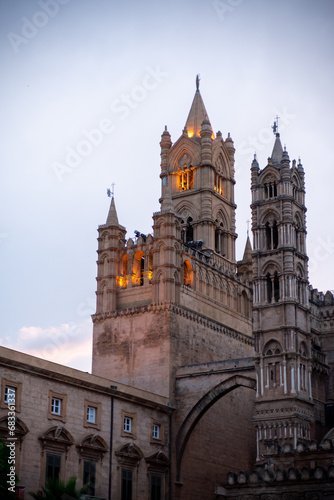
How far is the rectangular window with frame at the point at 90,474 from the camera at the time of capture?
4973cm

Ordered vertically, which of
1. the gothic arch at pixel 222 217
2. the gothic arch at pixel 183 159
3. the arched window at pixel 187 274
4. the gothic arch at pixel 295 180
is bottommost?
the arched window at pixel 187 274

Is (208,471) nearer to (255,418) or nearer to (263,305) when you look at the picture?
(255,418)

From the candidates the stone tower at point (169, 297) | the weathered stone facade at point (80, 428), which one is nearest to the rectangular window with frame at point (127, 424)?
the weathered stone facade at point (80, 428)

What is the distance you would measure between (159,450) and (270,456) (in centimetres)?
959

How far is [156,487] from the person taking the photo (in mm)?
57094

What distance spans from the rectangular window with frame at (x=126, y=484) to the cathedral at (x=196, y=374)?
4.8 inches

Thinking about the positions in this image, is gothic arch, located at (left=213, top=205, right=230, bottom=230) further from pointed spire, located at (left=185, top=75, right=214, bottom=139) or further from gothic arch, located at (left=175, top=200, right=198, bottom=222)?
pointed spire, located at (left=185, top=75, right=214, bottom=139)

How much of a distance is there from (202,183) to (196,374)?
2304 centimetres

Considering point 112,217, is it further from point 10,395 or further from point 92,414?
point 10,395

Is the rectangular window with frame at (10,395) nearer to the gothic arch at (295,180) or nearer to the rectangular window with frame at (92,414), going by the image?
the rectangular window with frame at (92,414)

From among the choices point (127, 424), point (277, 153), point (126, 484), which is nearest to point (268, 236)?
point (277, 153)

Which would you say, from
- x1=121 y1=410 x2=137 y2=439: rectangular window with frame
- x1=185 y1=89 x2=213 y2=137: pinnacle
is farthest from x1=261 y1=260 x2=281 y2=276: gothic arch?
x1=185 y1=89 x2=213 y2=137: pinnacle

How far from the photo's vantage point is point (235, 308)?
73.2 m

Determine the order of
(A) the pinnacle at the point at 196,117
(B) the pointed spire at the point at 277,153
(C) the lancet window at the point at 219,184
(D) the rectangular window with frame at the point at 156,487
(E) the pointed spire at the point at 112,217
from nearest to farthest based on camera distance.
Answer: (D) the rectangular window with frame at the point at 156,487 < (B) the pointed spire at the point at 277,153 < (E) the pointed spire at the point at 112,217 < (C) the lancet window at the point at 219,184 < (A) the pinnacle at the point at 196,117
